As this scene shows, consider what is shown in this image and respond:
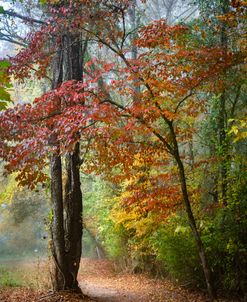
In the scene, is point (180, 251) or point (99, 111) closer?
point (99, 111)

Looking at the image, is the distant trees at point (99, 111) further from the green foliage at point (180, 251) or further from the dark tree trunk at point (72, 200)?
the green foliage at point (180, 251)

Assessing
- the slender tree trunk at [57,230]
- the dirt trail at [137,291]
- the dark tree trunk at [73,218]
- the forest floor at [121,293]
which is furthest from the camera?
the dirt trail at [137,291]

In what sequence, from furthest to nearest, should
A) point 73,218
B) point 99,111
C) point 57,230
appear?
point 73,218
point 57,230
point 99,111

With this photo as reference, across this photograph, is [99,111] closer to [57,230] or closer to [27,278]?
[57,230]

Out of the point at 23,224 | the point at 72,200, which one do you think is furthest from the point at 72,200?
the point at 23,224

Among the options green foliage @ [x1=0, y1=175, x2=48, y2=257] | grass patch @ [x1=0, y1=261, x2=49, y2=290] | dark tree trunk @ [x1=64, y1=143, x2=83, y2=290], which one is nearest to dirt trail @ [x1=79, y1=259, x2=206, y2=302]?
dark tree trunk @ [x1=64, y1=143, x2=83, y2=290]

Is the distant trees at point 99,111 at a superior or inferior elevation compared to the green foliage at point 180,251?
superior

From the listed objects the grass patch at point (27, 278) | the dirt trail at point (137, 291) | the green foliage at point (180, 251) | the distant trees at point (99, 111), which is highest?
the distant trees at point (99, 111)

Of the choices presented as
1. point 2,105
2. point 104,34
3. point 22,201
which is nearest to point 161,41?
point 104,34

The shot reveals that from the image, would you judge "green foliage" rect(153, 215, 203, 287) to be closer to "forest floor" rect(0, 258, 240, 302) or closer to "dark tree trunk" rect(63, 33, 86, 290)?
"forest floor" rect(0, 258, 240, 302)

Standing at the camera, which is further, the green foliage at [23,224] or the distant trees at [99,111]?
the green foliage at [23,224]

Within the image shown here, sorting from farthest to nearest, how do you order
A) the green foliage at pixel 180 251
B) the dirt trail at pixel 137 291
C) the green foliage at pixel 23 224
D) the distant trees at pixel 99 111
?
the green foliage at pixel 23 224 → the green foliage at pixel 180 251 → the dirt trail at pixel 137 291 → the distant trees at pixel 99 111

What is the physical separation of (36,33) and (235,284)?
7.04 metres

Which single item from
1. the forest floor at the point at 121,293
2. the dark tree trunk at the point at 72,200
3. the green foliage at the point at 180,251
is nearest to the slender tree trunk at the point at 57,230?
the dark tree trunk at the point at 72,200
